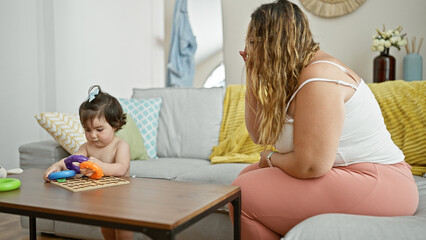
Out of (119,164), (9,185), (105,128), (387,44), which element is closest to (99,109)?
(105,128)

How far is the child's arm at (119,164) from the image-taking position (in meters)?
1.49

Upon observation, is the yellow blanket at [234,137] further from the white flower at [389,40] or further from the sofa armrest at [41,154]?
the white flower at [389,40]

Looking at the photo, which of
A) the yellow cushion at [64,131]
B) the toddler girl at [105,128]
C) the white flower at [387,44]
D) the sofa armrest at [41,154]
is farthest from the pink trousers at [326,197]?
the white flower at [387,44]

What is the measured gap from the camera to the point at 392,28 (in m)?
3.11

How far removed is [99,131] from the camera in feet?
5.46

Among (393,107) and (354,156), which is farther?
(393,107)

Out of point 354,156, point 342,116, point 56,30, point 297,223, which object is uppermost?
point 56,30

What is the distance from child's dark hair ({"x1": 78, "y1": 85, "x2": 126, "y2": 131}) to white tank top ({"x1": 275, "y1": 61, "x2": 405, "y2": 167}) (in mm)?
750

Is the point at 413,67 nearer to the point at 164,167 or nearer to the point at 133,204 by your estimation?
the point at 164,167

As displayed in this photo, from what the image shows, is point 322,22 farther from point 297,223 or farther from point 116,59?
point 297,223

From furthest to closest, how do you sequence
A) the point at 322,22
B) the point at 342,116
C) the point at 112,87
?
the point at 112,87 → the point at 322,22 → the point at 342,116

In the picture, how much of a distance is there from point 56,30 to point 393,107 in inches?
104

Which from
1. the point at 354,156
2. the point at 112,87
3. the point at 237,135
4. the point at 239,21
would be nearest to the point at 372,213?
the point at 354,156

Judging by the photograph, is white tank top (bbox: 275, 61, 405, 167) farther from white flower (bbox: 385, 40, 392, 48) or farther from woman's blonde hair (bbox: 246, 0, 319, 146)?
white flower (bbox: 385, 40, 392, 48)
